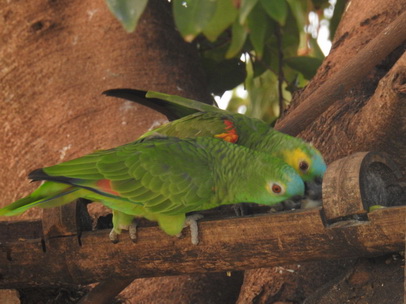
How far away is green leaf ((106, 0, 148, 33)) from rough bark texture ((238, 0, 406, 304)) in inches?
25.3

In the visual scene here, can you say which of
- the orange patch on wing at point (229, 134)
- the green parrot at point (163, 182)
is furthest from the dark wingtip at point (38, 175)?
the orange patch on wing at point (229, 134)

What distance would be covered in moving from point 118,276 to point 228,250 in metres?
Answer: 0.33

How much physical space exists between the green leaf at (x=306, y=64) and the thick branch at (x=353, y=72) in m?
0.93

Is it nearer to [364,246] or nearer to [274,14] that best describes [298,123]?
[274,14]

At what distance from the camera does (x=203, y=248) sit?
5.32 ft

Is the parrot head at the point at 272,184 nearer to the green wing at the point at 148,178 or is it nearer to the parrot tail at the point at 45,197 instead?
the green wing at the point at 148,178

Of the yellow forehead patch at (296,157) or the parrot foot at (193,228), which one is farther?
the yellow forehead patch at (296,157)

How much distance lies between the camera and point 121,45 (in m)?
2.66

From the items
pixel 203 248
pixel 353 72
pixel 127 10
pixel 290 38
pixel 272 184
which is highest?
pixel 290 38

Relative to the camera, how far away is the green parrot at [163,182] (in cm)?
165

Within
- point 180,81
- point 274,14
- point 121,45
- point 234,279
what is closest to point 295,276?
point 234,279

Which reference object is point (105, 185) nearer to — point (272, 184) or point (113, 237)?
point (113, 237)

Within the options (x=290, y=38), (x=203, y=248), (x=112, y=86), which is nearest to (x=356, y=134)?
(x=203, y=248)

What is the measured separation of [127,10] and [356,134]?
0.78m
